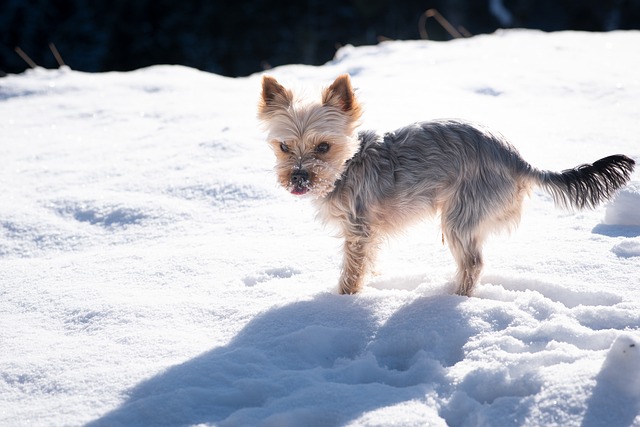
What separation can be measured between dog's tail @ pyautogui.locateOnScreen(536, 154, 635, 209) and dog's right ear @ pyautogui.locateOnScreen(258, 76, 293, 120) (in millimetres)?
1581

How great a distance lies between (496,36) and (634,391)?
27.3 ft

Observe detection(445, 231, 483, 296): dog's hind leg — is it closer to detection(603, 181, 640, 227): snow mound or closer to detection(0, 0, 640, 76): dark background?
detection(603, 181, 640, 227): snow mound

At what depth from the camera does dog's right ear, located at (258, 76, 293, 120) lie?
424cm

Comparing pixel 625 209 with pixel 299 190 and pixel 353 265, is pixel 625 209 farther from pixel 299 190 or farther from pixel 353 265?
pixel 299 190

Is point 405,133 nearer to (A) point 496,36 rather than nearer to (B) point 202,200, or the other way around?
(B) point 202,200

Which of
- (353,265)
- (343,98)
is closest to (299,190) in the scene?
(353,265)

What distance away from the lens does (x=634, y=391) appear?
284 centimetres

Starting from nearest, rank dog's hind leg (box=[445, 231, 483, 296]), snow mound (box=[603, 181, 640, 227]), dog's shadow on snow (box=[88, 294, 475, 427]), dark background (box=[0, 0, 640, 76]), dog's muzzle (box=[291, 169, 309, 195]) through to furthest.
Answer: dog's shadow on snow (box=[88, 294, 475, 427]), dog's hind leg (box=[445, 231, 483, 296]), dog's muzzle (box=[291, 169, 309, 195]), snow mound (box=[603, 181, 640, 227]), dark background (box=[0, 0, 640, 76])

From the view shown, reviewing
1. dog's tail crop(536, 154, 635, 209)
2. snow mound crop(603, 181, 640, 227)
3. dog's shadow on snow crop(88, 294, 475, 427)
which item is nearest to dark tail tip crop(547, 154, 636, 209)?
dog's tail crop(536, 154, 635, 209)

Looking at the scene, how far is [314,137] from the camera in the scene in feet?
13.4

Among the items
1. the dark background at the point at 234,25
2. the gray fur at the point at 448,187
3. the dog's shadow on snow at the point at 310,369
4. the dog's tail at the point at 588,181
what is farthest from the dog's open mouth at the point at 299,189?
the dark background at the point at 234,25

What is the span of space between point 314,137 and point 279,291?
948 millimetres

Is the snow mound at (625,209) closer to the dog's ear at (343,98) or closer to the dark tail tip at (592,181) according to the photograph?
the dark tail tip at (592,181)

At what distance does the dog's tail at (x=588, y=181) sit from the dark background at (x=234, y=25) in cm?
1924
